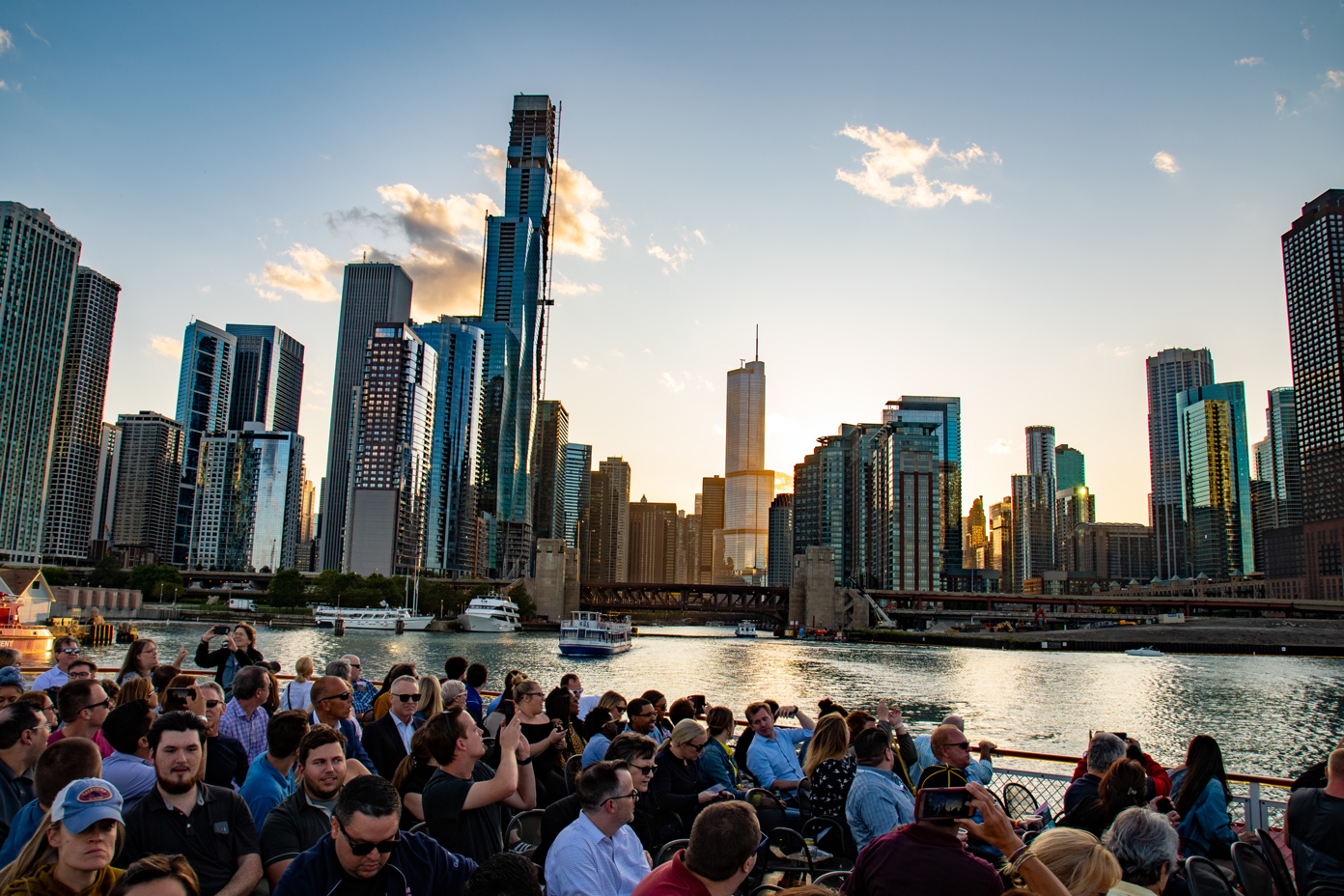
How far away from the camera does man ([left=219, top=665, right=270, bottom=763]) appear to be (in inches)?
287

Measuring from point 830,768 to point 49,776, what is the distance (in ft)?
18.7

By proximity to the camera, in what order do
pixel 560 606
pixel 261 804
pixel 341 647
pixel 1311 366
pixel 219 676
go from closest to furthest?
pixel 261 804 → pixel 219 676 → pixel 341 647 → pixel 560 606 → pixel 1311 366

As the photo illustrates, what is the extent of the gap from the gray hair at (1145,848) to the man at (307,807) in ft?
14.1

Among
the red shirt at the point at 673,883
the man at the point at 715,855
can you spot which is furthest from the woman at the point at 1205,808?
the red shirt at the point at 673,883

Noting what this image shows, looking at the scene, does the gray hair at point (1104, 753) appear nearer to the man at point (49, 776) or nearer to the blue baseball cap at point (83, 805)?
the blue baseball cap at point (83, 805)

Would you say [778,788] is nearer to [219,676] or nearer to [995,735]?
[219,676]

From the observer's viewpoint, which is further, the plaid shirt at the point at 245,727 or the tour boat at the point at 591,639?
the tour boat at the point at 591,639

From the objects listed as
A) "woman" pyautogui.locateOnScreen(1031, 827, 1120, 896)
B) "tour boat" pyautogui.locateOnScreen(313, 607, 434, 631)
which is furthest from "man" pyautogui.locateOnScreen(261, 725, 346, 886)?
"tour boat" pyautogui.locateOnScreen(313, 607, 434, 631)

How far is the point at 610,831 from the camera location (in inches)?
191

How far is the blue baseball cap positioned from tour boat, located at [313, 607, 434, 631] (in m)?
98.3

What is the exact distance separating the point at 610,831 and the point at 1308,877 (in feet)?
16.2

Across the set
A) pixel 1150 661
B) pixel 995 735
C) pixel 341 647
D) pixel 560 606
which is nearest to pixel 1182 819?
pixel 995 735

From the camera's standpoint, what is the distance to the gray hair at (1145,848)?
4.35m

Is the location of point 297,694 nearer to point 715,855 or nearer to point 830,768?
point 830,768
